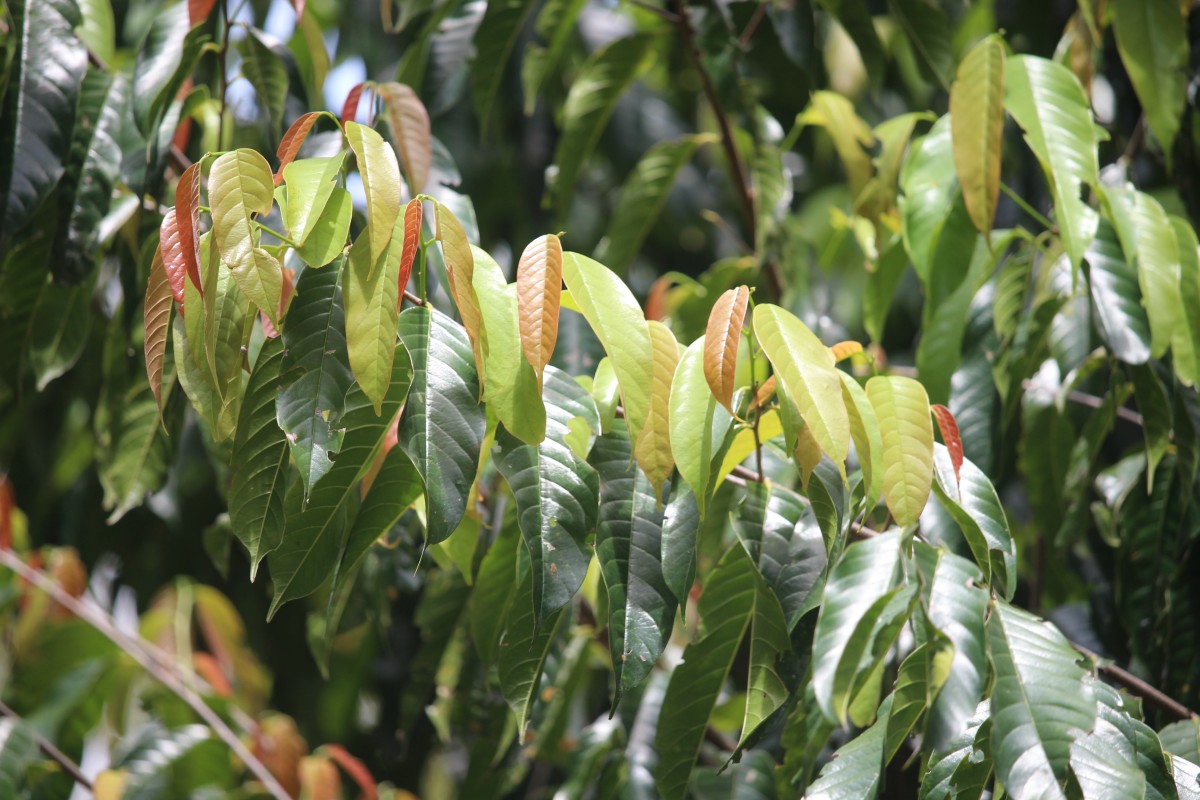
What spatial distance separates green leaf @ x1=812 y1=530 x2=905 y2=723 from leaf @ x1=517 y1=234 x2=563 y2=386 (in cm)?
22

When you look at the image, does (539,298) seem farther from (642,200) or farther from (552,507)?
(642,200)

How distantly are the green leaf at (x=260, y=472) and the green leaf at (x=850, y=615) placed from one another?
0.35 metres

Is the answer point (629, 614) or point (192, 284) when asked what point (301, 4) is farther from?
point (629, 614)

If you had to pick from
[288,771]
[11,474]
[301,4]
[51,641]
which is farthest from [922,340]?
[11,474]

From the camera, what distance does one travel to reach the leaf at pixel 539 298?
25.5 inches

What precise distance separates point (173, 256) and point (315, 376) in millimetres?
119

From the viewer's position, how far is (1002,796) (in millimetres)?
658

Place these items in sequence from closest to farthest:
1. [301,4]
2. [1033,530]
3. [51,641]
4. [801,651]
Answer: [801,651] < [301,4] < [1033,530] < [51,641]

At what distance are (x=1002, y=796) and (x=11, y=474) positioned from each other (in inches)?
71.7

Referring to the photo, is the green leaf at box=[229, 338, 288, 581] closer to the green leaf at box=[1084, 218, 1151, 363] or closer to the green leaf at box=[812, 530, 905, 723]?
the green leaf at box=[812, 530, 905, 723]

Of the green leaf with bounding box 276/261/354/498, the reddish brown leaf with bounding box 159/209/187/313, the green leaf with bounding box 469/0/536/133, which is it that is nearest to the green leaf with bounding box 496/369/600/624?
the green leaf with bounding box 276/261/354/498

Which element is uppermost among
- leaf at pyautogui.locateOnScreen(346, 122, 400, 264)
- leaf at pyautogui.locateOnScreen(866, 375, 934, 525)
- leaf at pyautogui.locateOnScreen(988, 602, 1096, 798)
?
leaf at pyautogui.locateOnScreen(346, 122, 400, 264)

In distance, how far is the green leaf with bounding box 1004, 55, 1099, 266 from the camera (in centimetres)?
89

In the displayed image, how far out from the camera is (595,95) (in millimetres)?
1286
